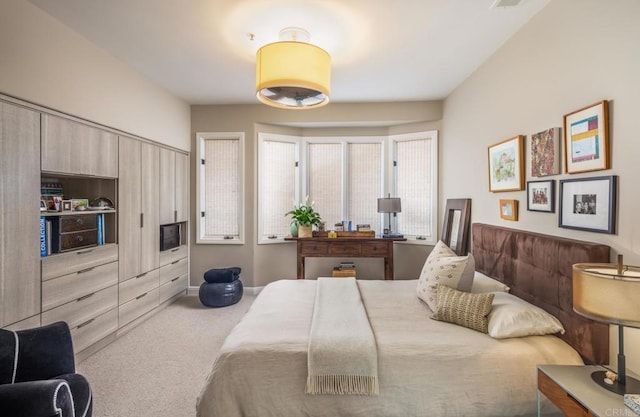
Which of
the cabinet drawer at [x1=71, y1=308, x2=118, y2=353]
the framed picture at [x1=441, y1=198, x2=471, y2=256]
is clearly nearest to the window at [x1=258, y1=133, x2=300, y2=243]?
the cabinet drawer at [x1=71, y1=308, x2=118, y2=353]

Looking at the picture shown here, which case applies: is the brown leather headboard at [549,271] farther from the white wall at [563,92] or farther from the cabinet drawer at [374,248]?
the cabinet drawer at [374,248]

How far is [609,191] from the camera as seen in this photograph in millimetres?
1628

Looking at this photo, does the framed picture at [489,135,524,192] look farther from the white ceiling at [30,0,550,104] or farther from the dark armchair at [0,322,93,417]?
the dark armchair at [0,322,93,417]

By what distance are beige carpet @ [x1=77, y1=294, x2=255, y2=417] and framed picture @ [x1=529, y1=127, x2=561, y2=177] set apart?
299 cm

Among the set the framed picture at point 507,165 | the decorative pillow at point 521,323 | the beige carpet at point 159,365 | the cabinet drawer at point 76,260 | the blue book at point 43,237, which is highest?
the framed picture at point 507,165

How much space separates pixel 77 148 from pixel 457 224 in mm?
4008

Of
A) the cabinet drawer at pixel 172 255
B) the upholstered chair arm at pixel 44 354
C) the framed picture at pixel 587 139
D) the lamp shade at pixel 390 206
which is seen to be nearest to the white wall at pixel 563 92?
the framed picture at pixel 587 139

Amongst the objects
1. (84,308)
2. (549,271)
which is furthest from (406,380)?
(84,308)

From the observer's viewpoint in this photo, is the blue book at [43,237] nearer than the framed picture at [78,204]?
Yes

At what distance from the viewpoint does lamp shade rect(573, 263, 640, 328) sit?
3.76 ft

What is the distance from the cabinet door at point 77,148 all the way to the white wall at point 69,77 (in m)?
0.12

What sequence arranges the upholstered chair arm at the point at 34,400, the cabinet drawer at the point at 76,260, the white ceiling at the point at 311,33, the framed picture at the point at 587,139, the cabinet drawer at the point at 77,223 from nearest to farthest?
1. the upholstered chair arm at the point at 34,400
2. the framed picture at the point at 587,139
3. the white ceiling at the point at 311,33
4. the cabinet drawer at the point at 76,260
5. the cabinet drawer at the point at 77,223

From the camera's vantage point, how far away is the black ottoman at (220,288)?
3918 millimetres

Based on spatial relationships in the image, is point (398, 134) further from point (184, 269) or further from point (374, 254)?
point (184, 269)
